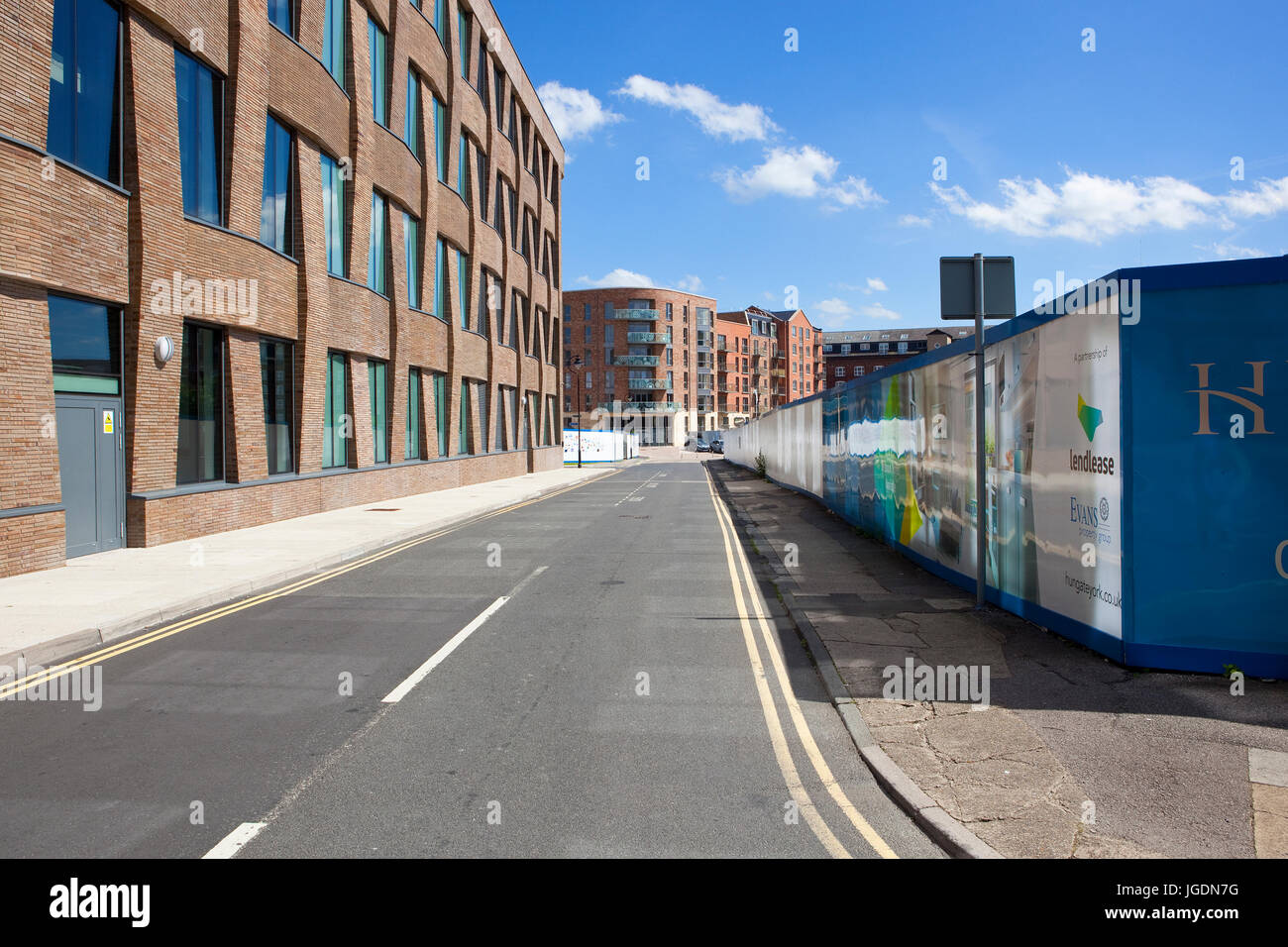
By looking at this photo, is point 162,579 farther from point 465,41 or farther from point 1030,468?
point 465,41

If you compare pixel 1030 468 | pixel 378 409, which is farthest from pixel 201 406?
pixel 1030 468

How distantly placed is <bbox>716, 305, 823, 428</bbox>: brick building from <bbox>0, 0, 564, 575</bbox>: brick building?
339 ft

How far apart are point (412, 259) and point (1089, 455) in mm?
25131

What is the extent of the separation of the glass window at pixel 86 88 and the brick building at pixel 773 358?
4623 inches

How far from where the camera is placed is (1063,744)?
5.38 m

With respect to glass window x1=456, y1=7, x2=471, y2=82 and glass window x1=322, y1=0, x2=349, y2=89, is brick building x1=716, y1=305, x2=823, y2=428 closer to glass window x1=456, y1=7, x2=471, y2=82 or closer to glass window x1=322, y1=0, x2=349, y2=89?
glass window x1=456, y1=7, x2=471, y2=82

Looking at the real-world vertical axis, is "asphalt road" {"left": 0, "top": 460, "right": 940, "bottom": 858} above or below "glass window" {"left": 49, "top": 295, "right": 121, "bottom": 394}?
below

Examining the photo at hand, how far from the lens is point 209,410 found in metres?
16.8

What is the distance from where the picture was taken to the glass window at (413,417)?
2827cm

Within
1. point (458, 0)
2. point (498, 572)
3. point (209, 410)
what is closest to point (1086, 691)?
point (498, 572)

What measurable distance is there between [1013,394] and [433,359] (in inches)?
941

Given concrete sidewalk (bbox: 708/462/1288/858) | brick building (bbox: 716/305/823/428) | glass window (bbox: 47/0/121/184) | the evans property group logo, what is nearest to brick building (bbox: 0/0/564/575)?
glass window (bbox: 47/0/121/184)

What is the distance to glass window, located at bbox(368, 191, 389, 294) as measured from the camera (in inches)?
972
